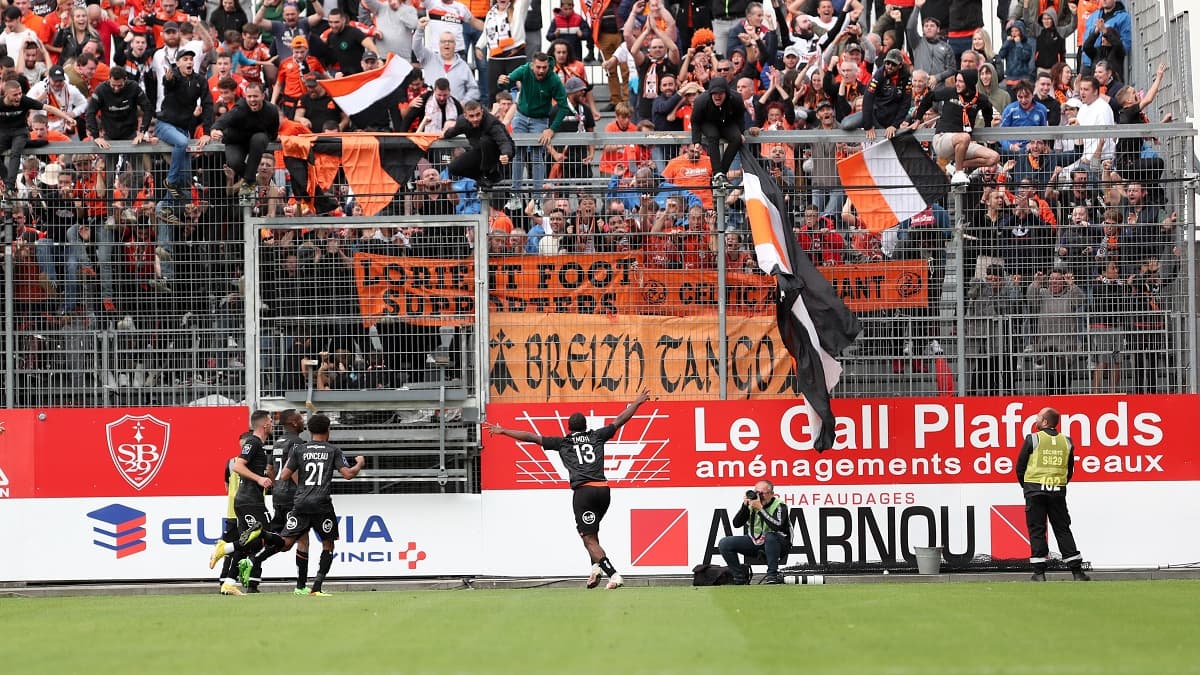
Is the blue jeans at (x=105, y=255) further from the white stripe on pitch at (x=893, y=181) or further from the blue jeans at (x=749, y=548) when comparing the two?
the white stripe on pitch at (x=893, y=181)

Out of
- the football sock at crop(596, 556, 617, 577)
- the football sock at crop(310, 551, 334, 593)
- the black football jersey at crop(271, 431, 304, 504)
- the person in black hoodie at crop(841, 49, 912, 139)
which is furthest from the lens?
the person in black hoodie at crop(841, 49, 912, 139)

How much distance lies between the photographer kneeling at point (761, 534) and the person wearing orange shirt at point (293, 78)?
26.9ft

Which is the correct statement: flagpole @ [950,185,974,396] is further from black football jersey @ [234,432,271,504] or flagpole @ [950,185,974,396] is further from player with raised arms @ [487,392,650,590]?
black football jersey @ [234,432,271,504]

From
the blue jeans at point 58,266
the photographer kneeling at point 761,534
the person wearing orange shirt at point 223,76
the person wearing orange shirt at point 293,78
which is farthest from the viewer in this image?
the person wearing orange shirt at point 293,78

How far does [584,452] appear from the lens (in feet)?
57.4

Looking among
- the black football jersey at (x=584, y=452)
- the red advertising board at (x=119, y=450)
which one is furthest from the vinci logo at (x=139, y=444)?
the black football jersey at (x=584, y=452)

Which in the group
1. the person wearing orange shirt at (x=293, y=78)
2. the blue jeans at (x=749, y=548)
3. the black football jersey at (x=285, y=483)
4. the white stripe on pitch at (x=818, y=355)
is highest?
the person wearing orange shirt at (x=293, y=78)

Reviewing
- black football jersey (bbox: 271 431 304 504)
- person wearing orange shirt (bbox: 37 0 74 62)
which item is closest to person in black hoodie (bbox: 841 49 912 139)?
black football jersey (bbox: 271 431 304 504)

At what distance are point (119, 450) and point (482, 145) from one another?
17.5 ft

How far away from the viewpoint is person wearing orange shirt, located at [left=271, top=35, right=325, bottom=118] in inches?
886

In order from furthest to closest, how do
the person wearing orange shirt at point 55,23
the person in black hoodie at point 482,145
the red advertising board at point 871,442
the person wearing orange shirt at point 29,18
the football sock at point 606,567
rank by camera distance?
the person wearing orange shirt at point 29,18 < the person wearing orange shirt at point 55,23 < the red advertising board at point 871,442 < the person in black hoodie at point 482,145 < the football sock at point 606,567

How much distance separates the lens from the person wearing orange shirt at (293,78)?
22516mm

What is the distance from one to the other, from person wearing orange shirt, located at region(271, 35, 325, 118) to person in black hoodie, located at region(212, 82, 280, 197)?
3218mm

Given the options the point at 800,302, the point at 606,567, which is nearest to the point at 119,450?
the point at 606,567
